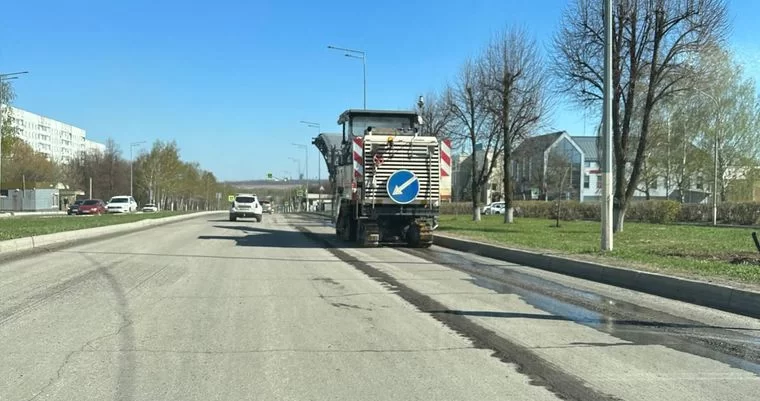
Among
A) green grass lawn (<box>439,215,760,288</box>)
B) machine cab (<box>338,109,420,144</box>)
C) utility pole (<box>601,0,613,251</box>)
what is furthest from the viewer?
machine cab (<box>338,109,420,144</box>)

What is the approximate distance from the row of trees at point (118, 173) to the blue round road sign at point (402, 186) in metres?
66.2

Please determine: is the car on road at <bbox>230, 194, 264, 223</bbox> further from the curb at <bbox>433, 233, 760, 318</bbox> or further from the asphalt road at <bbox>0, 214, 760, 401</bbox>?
the asphalt road at <bbox>0, 214, 760, 401</bbox>

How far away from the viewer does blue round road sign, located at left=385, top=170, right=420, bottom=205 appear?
18.6 metres

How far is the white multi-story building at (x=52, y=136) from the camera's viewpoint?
124125mm

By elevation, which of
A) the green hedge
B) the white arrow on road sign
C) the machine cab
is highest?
the machine cab

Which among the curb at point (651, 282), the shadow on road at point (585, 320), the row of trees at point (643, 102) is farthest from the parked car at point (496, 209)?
the shadow on road at point (585, 320)

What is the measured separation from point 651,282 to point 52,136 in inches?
5859

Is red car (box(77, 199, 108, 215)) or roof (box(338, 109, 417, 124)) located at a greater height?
roof (box(338, 109, 417, 124))

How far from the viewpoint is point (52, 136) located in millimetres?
138000

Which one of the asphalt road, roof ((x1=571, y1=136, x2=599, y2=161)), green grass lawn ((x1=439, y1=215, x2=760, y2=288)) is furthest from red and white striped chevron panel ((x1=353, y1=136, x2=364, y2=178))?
roof ((x1=571, y1=136, x2=599, y2=161))

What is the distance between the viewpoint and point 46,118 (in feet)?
440

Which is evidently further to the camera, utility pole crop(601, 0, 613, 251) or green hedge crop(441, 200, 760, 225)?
green hedge crop(441, 200, 760, 225)

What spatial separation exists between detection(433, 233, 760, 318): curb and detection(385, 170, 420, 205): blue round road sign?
10.5ft

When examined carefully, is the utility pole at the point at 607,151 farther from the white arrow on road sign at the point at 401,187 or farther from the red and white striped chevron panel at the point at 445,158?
the white arrow on road sign at the point at 401,187
